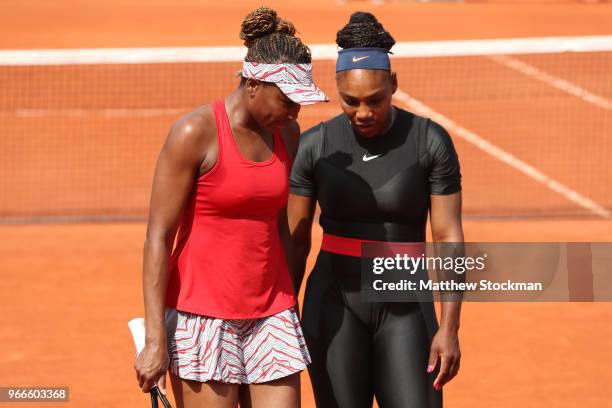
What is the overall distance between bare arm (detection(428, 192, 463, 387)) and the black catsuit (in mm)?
58

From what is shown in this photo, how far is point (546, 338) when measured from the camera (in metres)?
9.73

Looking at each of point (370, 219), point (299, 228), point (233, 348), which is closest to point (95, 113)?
point (299, 228)

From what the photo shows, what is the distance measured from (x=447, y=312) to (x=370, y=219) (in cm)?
57

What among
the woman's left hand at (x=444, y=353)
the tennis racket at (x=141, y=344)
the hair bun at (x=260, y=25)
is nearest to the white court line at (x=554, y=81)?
the woman's left hand at (x=444, y=353)

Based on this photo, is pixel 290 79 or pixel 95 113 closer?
pixel 290 79

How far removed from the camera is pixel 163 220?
4.71m

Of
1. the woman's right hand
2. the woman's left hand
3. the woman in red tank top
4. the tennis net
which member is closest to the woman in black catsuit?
the woman's left hand

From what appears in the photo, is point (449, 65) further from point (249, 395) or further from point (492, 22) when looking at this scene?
point (249, 395)

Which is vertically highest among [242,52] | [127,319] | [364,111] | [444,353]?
[242,52]

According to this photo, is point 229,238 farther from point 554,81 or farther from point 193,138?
point 554,81

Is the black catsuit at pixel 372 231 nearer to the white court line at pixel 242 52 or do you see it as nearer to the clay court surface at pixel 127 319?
the clay court surface at pixel 127 319

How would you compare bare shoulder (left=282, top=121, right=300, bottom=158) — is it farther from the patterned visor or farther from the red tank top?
the patterned visor

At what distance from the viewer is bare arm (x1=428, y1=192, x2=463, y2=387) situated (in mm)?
5219

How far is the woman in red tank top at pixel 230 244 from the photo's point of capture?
15.4 feet
